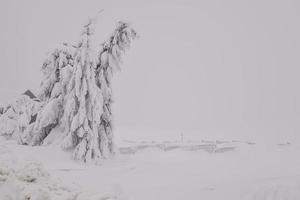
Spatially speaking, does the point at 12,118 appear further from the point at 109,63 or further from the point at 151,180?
the point at 151,180

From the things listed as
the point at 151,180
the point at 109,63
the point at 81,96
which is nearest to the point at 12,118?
the point at 81,96

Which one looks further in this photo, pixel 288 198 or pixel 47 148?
pixel 47 148

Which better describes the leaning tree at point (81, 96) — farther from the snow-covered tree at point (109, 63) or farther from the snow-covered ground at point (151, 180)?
the snow-covered ground at point (151, 180)

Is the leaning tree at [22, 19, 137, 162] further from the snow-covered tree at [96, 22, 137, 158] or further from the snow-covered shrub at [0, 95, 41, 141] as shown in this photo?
the snow-covered shrub at [0, 95, 41, 141]

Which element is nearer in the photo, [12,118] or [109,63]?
[109,63]

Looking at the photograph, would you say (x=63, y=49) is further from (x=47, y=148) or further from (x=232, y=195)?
(x=232, y=195)

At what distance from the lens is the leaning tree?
2044 cm

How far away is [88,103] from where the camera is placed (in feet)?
68.9

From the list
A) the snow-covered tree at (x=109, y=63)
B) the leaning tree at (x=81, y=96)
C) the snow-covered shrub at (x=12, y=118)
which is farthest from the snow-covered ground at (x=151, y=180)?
the snow-covered shrub at (x=12, y=118)

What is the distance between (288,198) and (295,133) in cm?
5598

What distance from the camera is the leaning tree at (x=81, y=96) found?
20.4 meters

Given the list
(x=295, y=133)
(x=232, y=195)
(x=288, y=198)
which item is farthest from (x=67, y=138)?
(x=295, y=133)

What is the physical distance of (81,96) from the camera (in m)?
20.6

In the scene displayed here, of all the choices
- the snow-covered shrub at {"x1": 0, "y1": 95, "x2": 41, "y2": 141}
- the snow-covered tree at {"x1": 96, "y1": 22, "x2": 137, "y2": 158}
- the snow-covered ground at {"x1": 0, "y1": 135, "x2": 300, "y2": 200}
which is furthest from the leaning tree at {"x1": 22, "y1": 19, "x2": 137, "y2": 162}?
the snow-covered shrub at {"x1": 0, "y1": 95, "x2": 41, "y2": 141}
